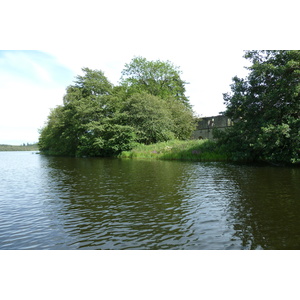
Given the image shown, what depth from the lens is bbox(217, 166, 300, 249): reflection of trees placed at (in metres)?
5.52

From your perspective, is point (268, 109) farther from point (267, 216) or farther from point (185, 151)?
point (267, 216)

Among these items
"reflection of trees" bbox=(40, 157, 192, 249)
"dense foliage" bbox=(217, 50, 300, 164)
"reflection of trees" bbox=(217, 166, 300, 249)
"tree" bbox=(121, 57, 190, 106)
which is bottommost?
"reflection of trees" bbox=(217, 166, 300, 249)

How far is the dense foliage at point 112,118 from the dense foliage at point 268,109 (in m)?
17.9

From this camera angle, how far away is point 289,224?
6.49m

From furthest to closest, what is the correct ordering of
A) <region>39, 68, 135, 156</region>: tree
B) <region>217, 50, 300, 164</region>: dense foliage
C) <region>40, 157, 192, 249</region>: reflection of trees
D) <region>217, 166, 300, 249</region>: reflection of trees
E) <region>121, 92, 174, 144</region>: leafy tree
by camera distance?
<region>39, 68, 135, 156</region>: tree
<region>121, 92, 174, 144</region>: leafy tree
<region>217, 50, 300, 164</region>: dense foliage
<region>40, 157, 192, 249</region>: reflection of trees
<region>217, 166, 300, 249</region>: reflection of trees

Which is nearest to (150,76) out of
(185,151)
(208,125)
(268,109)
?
(208,125)

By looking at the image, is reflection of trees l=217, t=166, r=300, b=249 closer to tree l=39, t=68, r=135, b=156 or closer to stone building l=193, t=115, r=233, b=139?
tree l=39, t=68, r=135, b=156

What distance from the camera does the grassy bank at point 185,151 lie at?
1099 inches

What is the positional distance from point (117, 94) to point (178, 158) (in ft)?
74.9

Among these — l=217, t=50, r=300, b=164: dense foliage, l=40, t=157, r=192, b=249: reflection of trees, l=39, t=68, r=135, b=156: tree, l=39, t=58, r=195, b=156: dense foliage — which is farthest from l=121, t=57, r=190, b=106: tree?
l=40, t=157, r=192, b=249: reflection of trees

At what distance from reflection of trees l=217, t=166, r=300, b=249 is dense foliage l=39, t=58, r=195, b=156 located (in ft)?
98.1

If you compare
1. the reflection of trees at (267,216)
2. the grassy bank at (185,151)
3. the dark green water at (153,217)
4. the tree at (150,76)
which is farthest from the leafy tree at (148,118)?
the reflection of trees at (267,216)

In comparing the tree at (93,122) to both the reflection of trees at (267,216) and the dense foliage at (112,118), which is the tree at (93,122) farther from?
the reflection of trees at (267,216)
